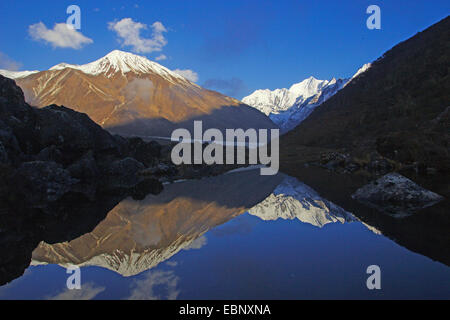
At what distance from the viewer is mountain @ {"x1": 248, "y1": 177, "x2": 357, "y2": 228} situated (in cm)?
1097

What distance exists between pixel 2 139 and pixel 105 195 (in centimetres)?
881

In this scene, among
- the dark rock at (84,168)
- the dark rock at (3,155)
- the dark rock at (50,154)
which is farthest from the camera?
the dark rock at (84,168)

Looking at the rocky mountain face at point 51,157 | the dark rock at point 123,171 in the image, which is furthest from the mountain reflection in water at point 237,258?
the dark rock at point 123,171

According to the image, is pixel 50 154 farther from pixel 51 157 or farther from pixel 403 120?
pixel 403 120

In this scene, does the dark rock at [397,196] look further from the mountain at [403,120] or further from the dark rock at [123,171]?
the dark rock at [123,171]

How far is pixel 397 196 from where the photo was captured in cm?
1279

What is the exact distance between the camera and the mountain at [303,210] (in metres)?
11.0

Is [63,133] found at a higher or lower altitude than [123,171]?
higher

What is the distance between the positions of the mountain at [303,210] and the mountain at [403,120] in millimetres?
13559

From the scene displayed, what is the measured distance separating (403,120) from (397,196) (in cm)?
4702

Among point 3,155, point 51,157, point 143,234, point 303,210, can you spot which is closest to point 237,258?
point 143,234

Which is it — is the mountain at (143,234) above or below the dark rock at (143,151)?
below
